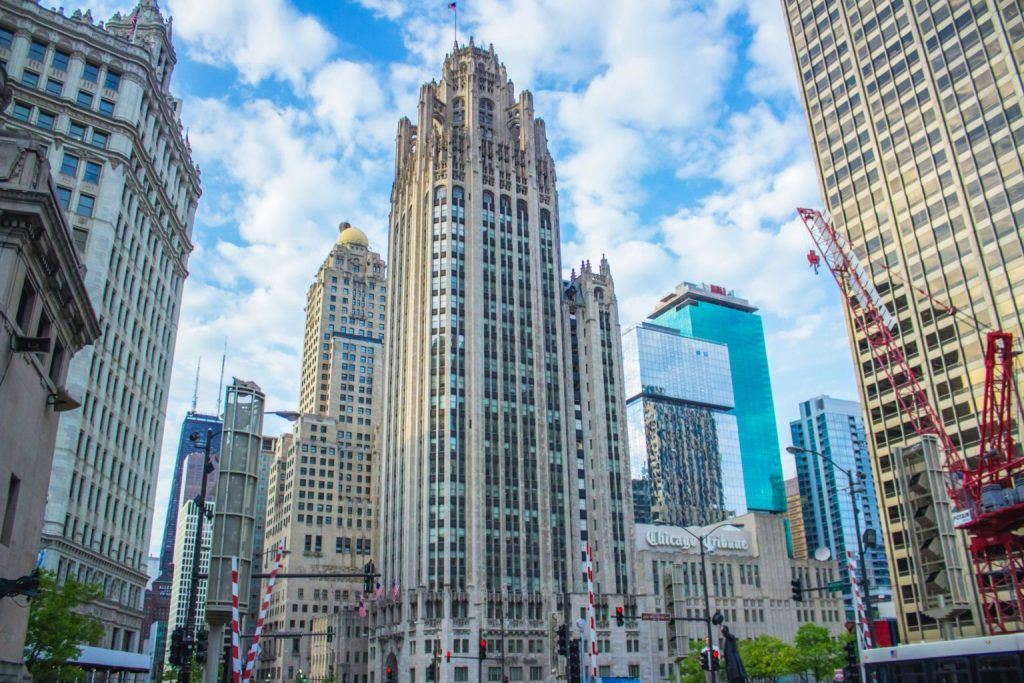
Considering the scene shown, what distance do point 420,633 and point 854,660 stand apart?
79.1 metres

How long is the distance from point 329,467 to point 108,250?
112 meters

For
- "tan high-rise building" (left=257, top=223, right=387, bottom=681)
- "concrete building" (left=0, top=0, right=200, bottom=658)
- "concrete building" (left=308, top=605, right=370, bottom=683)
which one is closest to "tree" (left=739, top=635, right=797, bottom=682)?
"concrete building" (left=0, top=0, right=200, bottom=658)

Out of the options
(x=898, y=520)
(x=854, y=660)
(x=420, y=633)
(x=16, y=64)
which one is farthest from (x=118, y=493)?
(x=898, y=520)

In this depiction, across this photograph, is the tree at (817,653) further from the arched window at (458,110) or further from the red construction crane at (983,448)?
the arched window at (458,110)

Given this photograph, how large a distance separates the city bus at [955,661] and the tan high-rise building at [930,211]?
53.8m

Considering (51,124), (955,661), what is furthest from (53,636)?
(51,124)

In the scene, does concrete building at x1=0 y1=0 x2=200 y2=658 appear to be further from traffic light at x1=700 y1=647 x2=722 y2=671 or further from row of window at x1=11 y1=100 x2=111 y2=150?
traffic light at x1=700 y1=647 x2=722 y2=671

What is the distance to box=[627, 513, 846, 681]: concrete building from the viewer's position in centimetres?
12244

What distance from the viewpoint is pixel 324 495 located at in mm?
171375

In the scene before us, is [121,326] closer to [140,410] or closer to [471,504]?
[140,410]

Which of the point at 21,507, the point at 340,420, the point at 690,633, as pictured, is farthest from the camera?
the point at 340,420

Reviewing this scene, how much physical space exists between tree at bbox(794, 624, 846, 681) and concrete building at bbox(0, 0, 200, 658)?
7032cm

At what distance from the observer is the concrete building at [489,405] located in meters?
109

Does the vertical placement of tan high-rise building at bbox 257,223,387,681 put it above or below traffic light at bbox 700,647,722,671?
above
